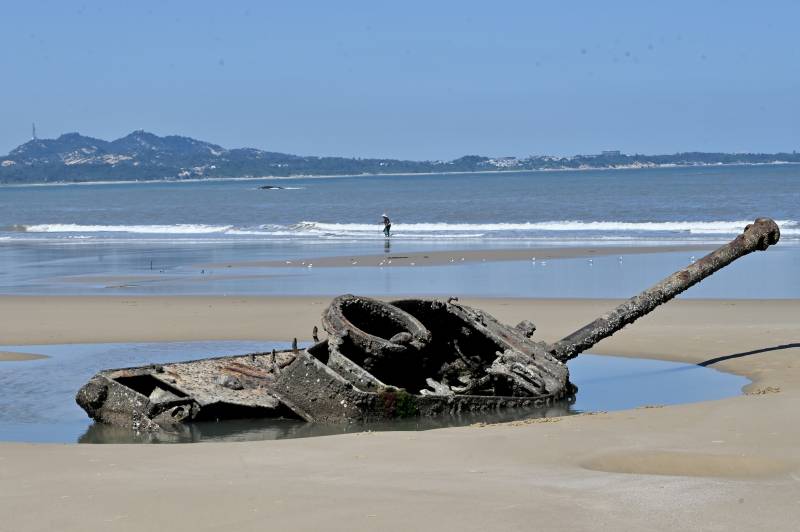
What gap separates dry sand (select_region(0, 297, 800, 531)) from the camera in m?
5.90

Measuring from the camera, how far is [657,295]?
12023mm

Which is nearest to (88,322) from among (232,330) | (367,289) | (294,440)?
(232,330)

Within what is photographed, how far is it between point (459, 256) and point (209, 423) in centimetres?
2068

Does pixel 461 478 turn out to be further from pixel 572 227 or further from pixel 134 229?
pixel 134 229

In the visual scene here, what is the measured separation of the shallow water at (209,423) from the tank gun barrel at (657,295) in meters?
0.44

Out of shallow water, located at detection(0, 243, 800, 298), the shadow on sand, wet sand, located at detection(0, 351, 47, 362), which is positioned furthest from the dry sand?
shallow water, located at detection(0, 243, 800, 298)

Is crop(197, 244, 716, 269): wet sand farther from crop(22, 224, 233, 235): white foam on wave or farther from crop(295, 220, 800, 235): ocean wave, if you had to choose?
crop(22, 224, 233, 235): white foam on wave

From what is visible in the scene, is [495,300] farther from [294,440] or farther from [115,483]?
[115,483]

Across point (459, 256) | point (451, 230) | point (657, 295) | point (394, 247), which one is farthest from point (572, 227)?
point (657, 295)

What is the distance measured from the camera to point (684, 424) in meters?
8.69

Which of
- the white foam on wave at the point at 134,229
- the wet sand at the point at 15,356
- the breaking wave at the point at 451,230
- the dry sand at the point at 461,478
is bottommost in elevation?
the white foam on wave at the point at 134,229

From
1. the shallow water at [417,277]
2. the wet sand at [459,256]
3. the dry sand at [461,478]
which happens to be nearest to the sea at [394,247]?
the shallow water at [417,277]

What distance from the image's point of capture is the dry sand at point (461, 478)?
232 inches

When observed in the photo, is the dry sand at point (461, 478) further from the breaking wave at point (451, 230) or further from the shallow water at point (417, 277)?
the breaking wave at point (451, 230)
